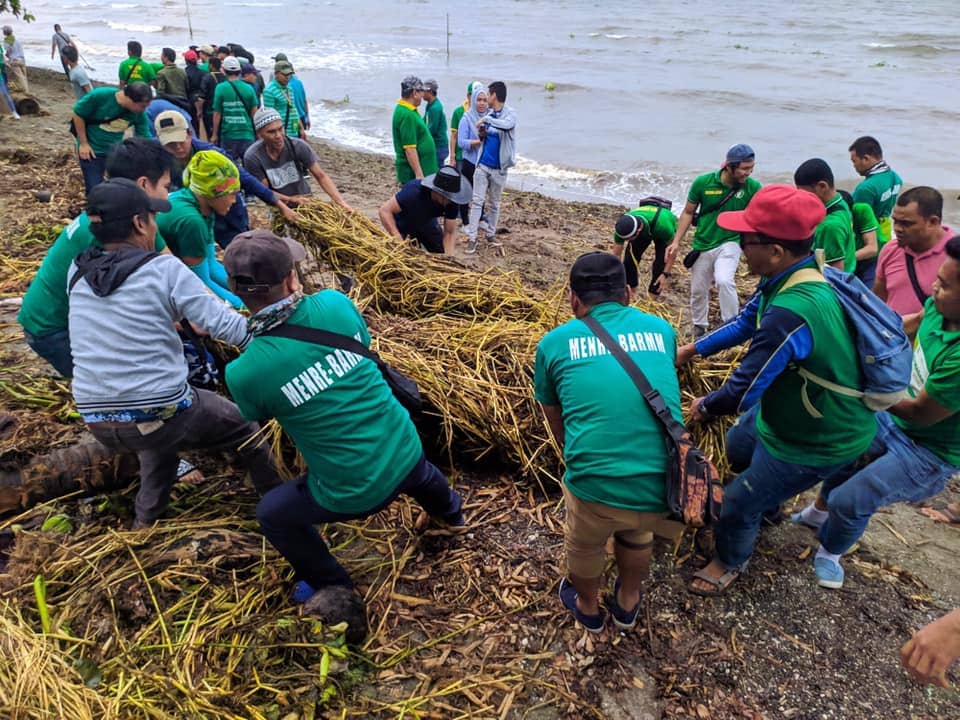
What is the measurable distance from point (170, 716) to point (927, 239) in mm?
4797

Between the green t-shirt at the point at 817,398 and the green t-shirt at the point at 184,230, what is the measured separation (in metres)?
3.02

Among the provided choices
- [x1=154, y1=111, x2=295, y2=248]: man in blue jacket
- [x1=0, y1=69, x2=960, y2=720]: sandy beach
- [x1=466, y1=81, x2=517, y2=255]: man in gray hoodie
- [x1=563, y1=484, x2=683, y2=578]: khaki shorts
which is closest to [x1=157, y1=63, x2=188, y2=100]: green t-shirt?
[x1=466, y1=81, x2=517, y2=255]: man in gray hoodie

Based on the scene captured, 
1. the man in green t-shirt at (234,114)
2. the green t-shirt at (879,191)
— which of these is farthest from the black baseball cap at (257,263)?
the man in green t-shirt at (234,114)

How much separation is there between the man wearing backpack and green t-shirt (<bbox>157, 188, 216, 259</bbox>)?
2821 millimetres

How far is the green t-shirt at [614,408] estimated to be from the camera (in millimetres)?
2232

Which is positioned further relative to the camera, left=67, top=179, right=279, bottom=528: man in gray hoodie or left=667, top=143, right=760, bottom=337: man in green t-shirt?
left=667, top=143, right=760, bottom=337: man in green t-shirt

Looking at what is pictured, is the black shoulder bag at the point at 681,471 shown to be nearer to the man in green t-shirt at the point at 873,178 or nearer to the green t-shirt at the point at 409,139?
the man in green t-shirt at the point at 873,178

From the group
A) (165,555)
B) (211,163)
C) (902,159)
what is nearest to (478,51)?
(902,159)

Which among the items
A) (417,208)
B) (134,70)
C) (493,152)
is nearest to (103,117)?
(417,208)

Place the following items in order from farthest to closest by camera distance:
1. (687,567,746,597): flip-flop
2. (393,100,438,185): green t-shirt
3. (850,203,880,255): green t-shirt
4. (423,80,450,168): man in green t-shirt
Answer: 1. (423,80,450,168): man in green t-shirt
2. (393,100,438,185): green t-shirt
3. (850,203,880,255): green t-shirt
4. (687,567,746,597): flip-flop

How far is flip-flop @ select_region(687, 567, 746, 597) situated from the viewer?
2912mm

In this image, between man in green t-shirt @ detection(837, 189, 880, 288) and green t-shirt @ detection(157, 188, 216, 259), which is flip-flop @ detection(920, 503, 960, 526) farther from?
green t-shirt @ detection(157, 188, 216, 259)

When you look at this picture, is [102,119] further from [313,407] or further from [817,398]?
[817,398]

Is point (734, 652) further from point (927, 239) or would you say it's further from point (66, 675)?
point (927, 239)
